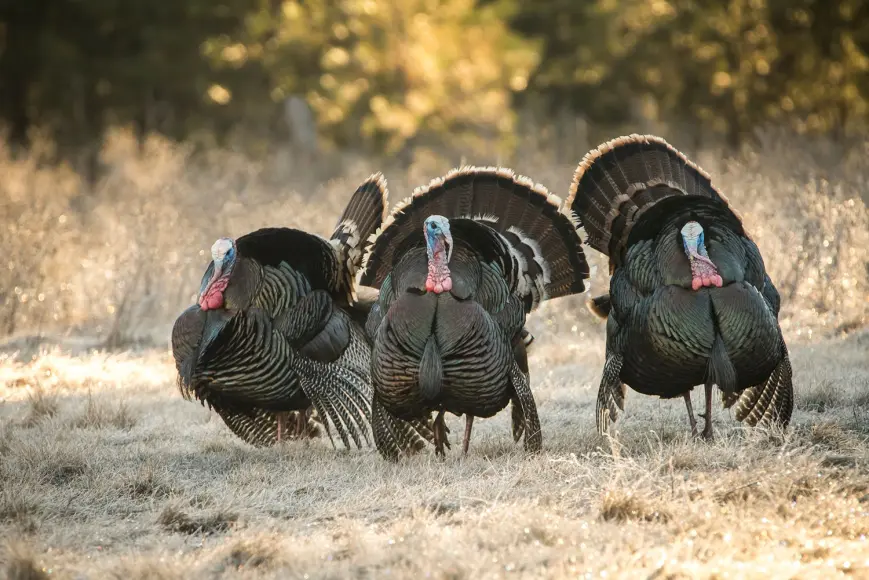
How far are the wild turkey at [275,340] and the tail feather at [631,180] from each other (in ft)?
4.85

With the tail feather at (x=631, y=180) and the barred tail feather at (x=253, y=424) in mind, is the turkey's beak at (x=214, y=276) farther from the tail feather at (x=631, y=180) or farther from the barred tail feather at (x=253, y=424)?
the tail feather at (x=631, y=180)

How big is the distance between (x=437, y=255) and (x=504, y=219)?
985 mm

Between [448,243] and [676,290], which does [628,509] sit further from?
[448,243]

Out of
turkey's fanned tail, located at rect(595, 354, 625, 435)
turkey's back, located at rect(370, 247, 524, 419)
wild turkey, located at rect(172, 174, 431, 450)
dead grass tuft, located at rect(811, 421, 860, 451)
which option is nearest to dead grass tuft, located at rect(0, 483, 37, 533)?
wild turkey, located at rect(172, 174, 431, 450)

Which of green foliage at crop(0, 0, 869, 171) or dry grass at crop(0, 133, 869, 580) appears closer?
dry grass at crop(0, 133, 869, 580)

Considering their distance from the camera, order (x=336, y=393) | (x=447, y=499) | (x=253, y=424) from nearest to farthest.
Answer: (x=447, y=499) < (x=336, y=393) < (x=253, y=424)

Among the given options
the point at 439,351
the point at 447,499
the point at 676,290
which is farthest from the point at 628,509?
the point at 676,290

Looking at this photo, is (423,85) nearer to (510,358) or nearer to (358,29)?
(358,29)

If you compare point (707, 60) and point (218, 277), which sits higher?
point (707, 60)

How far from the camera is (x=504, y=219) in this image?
596 cm

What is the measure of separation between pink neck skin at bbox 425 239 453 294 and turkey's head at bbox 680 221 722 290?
1.17 m

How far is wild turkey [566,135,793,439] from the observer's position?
5.07 meters

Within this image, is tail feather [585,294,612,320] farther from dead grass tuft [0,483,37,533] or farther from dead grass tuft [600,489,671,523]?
dead grass tuft [0,483,37,533]

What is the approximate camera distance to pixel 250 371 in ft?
17.9
